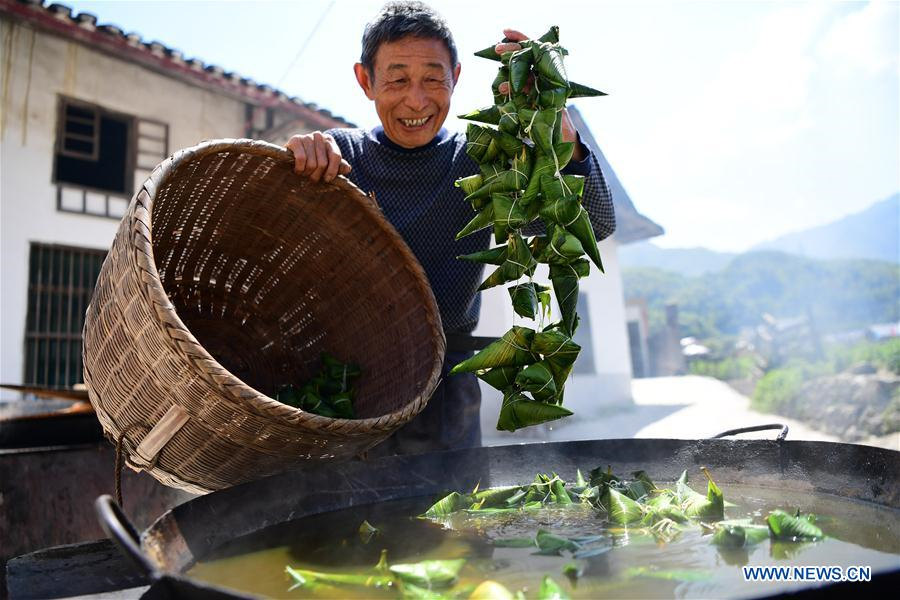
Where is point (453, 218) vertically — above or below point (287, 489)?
above

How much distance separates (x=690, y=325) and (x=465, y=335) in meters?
64.3

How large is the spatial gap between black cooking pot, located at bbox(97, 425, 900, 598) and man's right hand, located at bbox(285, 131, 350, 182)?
3.32 feet

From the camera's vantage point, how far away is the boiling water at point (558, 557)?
3.98 feet

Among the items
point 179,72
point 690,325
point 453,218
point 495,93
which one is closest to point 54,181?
point 179,72

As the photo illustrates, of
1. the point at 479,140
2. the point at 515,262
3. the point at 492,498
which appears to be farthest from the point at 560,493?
the point at 479,140

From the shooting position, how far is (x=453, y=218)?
2.66 m

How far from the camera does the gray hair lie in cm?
233

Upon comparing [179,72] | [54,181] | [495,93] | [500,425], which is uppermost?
[179,72]

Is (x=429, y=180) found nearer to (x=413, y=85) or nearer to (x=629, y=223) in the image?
(x=413, y=85)

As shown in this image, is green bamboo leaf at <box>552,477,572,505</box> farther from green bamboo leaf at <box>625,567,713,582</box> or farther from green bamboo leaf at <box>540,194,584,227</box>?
green bamboo leaf at <box>540,194,584,227</box>

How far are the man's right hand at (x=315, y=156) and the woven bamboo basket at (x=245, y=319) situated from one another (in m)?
0.05

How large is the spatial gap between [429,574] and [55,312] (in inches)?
300

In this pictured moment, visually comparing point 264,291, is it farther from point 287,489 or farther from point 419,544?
point 419,544

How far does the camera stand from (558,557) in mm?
1384
